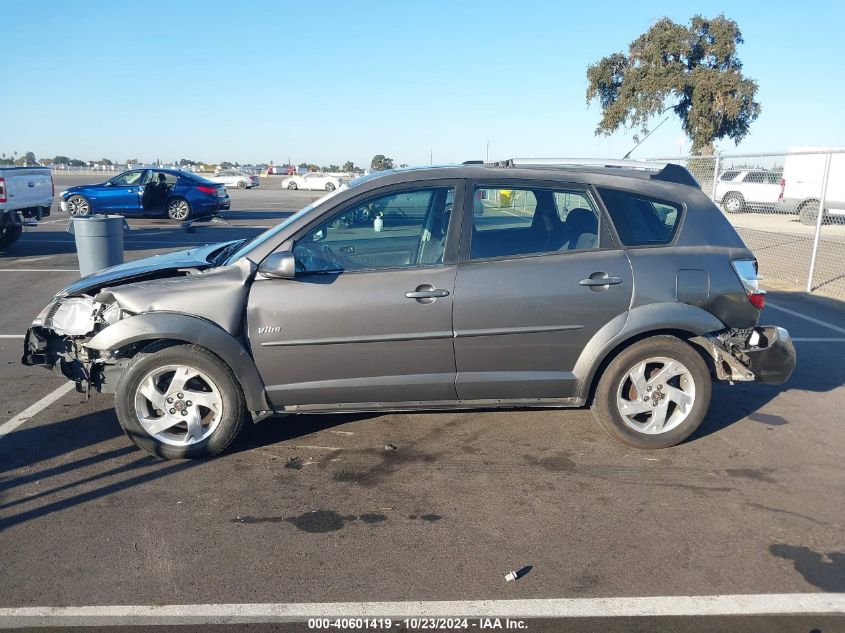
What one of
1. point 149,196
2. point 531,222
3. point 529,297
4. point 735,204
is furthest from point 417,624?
point 149,196

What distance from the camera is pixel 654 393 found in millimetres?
4469

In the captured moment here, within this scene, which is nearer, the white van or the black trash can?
the black trash can

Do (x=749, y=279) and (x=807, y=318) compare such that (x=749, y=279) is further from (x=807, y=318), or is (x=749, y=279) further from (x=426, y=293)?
(x=807, y=318)

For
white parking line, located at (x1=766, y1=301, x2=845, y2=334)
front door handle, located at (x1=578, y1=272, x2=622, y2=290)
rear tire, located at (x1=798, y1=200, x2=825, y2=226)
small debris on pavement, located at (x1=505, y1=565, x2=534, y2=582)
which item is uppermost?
front door handle, located at (x1=578, y1=272, x2=622, y2=290)

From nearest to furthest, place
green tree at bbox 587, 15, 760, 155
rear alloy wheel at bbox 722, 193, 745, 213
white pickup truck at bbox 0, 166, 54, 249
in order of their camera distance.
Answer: white pickup truck at bbox 0, 166, 54, 249
rear alloy wheel at bbox 722, 193, 745, 213
green tree at bbox 587, 15, 760, 155

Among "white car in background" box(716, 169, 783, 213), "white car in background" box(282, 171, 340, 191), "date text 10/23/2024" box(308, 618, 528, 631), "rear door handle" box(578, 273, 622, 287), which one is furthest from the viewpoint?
"white car in background" box(282, 171, 340, 191)

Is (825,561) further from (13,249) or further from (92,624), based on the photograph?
(13,249)

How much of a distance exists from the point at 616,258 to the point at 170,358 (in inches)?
113

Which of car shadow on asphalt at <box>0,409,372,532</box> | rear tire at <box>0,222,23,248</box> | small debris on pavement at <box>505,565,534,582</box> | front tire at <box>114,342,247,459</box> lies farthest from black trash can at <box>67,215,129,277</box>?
small debris on pavement at <box>505,565,534,582</box>

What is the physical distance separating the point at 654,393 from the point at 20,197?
12936 millimetres

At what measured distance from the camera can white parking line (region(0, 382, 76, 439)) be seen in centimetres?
481

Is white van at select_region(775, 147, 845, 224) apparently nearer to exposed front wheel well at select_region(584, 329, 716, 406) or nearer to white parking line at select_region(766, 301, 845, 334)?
white parking line at select_region(766, 301, 845, 334)

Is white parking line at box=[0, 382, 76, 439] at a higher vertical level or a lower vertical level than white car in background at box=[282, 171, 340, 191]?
lower

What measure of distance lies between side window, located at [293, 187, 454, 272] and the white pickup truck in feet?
36.2
